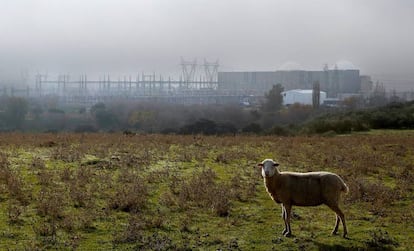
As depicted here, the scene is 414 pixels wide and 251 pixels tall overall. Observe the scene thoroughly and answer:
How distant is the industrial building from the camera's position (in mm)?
103062

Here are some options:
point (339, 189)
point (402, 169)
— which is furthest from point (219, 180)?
point (402, 169)

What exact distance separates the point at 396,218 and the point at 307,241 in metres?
2.87

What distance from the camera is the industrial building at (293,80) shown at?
4058 inches

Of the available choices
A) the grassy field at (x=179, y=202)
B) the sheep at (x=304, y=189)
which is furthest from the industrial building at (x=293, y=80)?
the sheep at (x=304, y=189)

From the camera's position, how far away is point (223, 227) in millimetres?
10961

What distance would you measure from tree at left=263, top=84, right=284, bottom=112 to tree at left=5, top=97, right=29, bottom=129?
29978mm

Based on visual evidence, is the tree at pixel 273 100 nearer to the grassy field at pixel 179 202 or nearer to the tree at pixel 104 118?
A: the tree at pixel 104 118

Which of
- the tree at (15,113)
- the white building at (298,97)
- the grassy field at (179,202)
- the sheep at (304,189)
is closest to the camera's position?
the grassy field at (179,202)

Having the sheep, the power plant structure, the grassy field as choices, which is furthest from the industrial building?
the sheep

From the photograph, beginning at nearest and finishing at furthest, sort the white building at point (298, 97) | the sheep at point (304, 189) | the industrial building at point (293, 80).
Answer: the sheep at point (304, 189) → the white building at point (298, 97) → the industrial building at point (293, 80)

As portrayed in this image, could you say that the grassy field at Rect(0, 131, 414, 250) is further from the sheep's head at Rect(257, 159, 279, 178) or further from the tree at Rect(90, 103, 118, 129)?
the tree at Rect(90, 103, 118, 129)

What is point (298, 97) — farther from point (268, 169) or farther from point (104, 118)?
point (268, 169)

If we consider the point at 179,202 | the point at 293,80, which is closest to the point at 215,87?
the point at 293,80

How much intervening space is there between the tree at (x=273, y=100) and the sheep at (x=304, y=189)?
59.4 m
